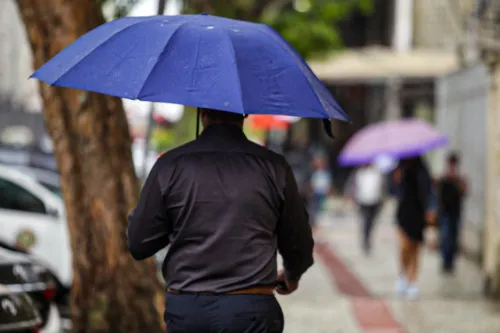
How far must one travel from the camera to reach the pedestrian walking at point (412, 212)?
10.7 m

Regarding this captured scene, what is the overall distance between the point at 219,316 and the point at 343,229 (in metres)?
18.1

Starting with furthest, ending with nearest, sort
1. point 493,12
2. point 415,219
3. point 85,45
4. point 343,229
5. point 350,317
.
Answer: point 343,229
point 493,12
point 415,219
point 350,317
point 85,45

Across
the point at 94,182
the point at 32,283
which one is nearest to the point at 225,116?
the point at 32,283

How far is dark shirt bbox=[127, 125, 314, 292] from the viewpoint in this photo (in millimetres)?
3547

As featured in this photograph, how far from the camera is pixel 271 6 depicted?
19734mm

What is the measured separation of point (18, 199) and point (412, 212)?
4.41 metres

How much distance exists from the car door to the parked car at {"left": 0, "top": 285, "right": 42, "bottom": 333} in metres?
4.69

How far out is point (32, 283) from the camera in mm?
6637

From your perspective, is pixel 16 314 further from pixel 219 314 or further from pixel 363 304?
pixel 363 304

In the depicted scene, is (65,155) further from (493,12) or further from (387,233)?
(387,233)

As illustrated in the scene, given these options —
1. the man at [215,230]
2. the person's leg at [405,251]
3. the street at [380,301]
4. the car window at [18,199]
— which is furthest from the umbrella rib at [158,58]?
the car window at [18,199]

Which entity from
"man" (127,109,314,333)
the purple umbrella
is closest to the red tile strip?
the purple umbrella

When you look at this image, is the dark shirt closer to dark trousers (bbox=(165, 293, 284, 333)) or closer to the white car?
dark trousers (bbox=(165, 293, 284, 333))

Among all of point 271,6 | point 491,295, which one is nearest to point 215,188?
point 491,295
